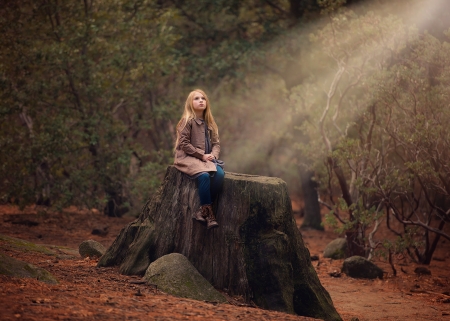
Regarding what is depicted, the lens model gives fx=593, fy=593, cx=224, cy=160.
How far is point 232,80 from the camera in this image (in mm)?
Result: 22438

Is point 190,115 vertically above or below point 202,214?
above

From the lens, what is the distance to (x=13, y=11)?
16391 millimetres

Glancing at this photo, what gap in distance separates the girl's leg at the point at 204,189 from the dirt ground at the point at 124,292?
1286 millimetres

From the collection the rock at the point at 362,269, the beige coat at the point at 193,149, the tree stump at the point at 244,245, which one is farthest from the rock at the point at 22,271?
the rock at the point at 362,269

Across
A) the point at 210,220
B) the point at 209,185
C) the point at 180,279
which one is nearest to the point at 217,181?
the point at 209,185

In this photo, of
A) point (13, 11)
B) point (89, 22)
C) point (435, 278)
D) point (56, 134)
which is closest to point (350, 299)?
point (435, 278)

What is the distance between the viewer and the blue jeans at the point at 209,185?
7648 mm

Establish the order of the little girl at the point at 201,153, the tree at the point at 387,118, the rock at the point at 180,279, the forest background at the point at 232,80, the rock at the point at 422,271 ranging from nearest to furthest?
the rock at the point at 180,279
the little girl at the point at 201,153
the tree at the point at 387,118
the forest background at the point at 232,80
the rock at the point at 422,271

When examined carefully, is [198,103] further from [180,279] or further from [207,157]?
[180,279]

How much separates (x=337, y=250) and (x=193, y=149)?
8.41 metres

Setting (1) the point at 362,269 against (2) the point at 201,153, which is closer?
(2) the point at 201,153

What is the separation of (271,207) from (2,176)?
1062cm

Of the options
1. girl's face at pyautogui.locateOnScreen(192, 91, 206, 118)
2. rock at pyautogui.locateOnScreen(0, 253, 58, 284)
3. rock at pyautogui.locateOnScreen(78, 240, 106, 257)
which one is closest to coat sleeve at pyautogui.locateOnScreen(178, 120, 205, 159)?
girl's face at pyautogui.locateOnScreen(192, 91, 206, 118)

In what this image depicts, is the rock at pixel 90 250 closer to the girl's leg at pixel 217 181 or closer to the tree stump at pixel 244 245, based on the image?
the tree stump at pixel 244 245
